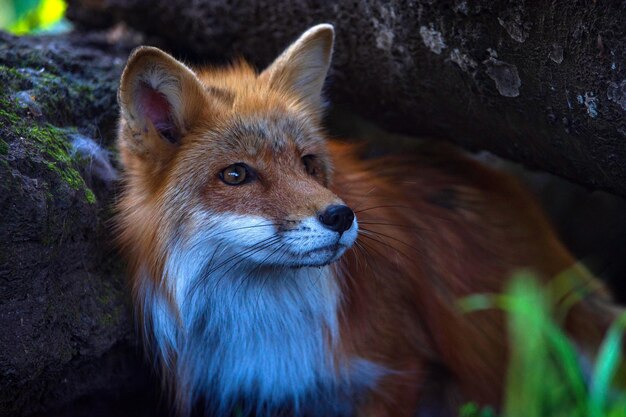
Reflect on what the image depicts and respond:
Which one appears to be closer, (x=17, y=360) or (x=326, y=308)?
(x=17, y=360)

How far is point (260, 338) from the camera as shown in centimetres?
343

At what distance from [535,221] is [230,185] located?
2153 mm

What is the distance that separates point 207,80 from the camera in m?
3.74

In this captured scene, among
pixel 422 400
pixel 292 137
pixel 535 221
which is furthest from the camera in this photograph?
pixel 535 221

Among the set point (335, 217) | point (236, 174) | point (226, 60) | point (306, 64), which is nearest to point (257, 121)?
point (236, 174)

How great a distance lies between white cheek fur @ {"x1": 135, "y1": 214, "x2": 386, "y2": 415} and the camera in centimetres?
332

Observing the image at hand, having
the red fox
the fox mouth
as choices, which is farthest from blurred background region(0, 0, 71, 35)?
the fox mouth

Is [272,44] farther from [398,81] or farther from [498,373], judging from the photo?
→ [498,373]

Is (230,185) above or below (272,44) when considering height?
below

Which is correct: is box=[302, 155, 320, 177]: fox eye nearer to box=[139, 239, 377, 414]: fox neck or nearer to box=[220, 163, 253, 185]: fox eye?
box=[220, 163, 253, 185]: fox eye

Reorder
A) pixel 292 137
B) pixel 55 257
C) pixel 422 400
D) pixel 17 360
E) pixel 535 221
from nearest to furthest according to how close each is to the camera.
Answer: pixel 17 360, pixel 55 257, pixel 292 137, pixel 422 400, pixel 535 221

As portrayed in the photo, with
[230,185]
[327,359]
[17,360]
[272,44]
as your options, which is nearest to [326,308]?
[327,359]

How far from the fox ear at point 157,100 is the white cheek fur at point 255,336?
53 centimetres

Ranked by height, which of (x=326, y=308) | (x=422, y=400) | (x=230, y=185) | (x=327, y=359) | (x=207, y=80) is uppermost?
(x=207, y=80)
